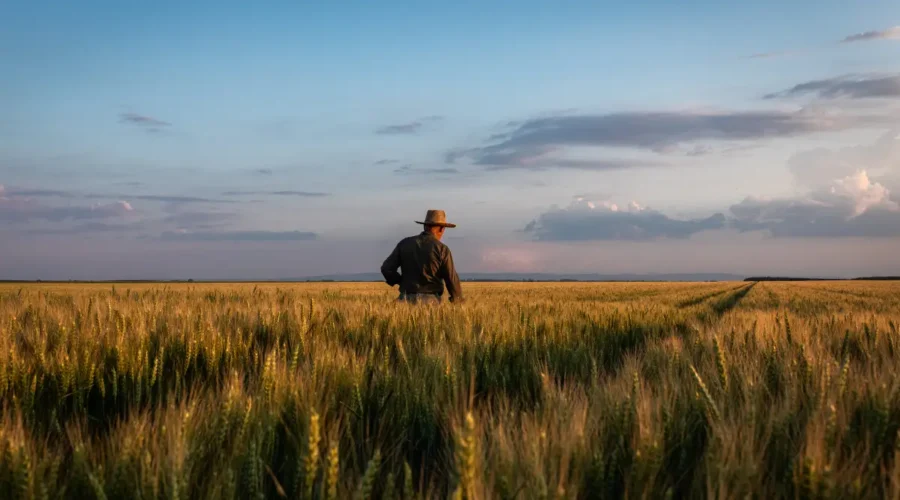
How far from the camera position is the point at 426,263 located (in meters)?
9.04

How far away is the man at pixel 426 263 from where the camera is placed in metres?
8.99

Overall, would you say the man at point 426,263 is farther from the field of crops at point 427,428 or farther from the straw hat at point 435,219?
the field of crops at point 427,428

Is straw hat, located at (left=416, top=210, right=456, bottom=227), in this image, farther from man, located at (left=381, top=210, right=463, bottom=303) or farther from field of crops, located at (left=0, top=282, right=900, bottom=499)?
field of crops, located at (left=0, top=282, right=900, bottom=499)

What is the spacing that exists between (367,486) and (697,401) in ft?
4.07

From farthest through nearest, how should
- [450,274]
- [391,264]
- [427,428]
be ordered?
[391,264]
[450,274]
[427,428]

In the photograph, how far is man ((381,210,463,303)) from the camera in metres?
8.99

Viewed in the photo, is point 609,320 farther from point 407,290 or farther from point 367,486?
point 367,486

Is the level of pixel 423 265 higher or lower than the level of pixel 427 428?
higher

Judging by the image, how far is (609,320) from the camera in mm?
5859

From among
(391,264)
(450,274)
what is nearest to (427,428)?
(450,274)

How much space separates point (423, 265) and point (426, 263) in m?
0.06

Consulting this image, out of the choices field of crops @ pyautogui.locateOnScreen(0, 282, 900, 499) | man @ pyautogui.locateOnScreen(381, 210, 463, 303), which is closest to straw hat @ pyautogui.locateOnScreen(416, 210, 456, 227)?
man @ pyautogui.locateOnScreen(381, 210, 463, 303)

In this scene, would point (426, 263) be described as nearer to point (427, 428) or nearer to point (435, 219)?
point (435, 219)

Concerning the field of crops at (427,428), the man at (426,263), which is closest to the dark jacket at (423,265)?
the man at (426,263)
